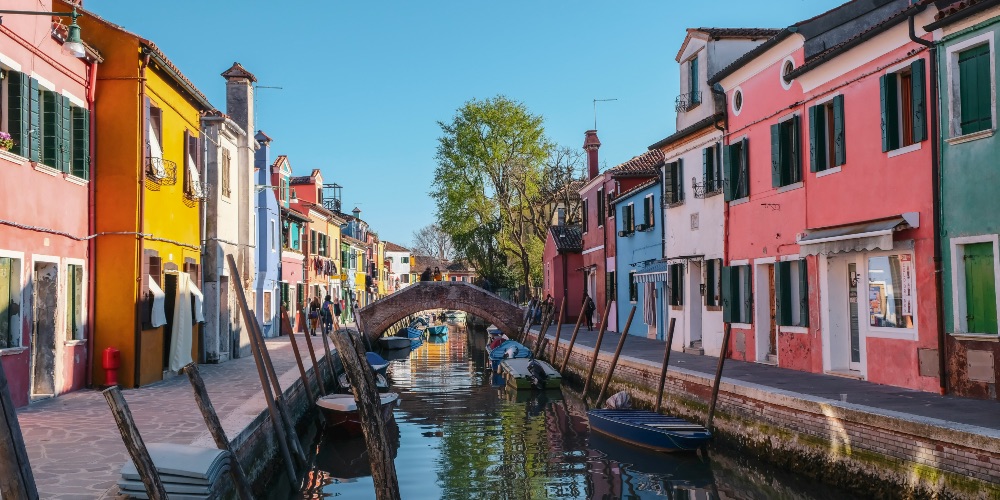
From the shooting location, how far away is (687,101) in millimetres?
22312

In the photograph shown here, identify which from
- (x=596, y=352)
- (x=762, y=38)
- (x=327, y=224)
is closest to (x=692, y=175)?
(x=762, y=38)

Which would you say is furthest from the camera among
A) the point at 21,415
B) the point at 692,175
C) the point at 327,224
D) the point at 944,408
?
the point at 327,224

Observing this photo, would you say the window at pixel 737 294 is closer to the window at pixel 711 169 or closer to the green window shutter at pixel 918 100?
the window at pixel 711 169

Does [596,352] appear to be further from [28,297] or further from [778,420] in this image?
[28,297]

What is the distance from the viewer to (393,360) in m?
37.0

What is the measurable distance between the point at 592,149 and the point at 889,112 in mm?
24919

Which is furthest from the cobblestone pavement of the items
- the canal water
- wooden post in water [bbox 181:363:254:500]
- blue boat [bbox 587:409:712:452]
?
blue boat [bbox 587:409:712:452]

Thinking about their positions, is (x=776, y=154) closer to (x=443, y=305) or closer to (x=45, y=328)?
(x=45, y=328)

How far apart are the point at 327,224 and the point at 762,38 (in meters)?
29.9

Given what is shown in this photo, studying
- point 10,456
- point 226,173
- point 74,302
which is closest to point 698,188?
point 226,173

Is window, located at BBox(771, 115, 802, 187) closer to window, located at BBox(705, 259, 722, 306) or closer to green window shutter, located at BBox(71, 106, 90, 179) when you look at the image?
window, located at BBox(705, 259, 722, 306)

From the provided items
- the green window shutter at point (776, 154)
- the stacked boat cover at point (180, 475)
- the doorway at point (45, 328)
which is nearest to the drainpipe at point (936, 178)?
the green window shutter at point (776, 154)

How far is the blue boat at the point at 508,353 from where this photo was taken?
28.5 m

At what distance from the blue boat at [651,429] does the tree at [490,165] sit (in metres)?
28.8
